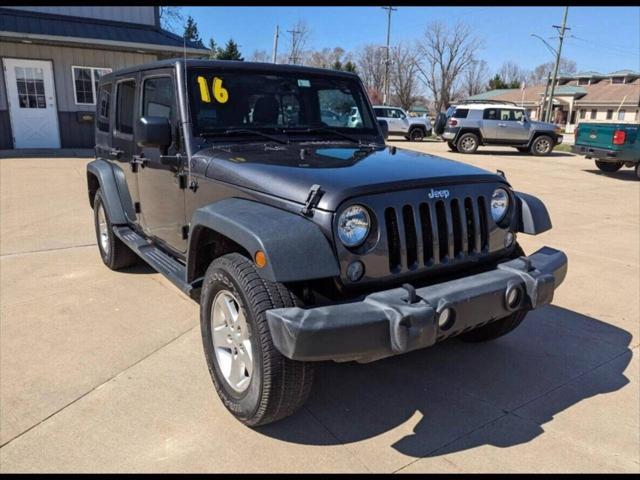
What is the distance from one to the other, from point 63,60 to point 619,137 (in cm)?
1541

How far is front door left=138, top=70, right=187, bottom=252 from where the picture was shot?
3.48 metres

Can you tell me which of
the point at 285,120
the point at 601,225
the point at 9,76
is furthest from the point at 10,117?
the point at 601,225

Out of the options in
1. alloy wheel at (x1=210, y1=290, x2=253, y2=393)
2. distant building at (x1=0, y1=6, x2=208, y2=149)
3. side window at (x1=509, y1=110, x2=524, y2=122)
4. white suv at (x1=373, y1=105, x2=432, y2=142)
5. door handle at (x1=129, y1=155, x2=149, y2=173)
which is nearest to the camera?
alloy wheel at (x1=210, y1=290, x2=253, y2=393)

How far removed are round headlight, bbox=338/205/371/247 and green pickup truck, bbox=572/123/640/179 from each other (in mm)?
12968

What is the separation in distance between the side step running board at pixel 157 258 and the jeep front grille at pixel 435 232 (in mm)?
1339

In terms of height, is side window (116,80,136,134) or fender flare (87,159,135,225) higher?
side window (116,80,136,134)

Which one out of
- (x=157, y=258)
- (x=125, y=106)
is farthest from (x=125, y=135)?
(x=157, y=258)

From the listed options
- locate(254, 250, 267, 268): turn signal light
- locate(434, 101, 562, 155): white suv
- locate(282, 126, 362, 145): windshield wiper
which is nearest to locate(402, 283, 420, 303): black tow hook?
locate(254, 250, 267, 268): turn signal light

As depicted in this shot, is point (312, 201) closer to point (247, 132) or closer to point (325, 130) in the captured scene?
point (247, 132)

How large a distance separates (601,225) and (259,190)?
672cm

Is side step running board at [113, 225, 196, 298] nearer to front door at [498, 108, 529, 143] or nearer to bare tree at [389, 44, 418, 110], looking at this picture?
front door at [498, 108, 529, 143]

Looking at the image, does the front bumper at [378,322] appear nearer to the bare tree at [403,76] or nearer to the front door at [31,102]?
the front door at [31,102]

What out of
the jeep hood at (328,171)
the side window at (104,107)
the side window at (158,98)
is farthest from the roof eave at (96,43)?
the jeep hood at (328,171)

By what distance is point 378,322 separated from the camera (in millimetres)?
2180
